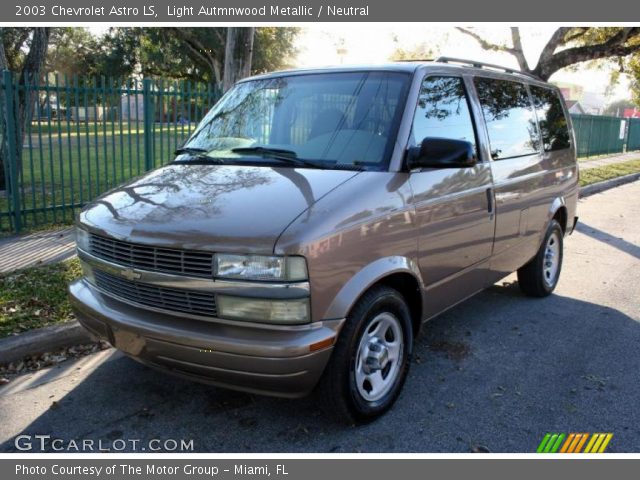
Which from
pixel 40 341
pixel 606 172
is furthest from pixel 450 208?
pixel 606 172

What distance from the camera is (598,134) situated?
86.5ft

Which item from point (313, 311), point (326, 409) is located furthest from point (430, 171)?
point (326, 409)

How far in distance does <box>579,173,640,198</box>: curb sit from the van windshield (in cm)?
1193

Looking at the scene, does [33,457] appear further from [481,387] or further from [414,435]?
[481,387]

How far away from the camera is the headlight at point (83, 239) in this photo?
11.7 feet

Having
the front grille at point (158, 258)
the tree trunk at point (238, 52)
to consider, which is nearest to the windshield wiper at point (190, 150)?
the front grille at point (158, 258)

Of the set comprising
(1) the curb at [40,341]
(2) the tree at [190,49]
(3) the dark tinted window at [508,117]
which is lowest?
(1) the curb at [40,341]

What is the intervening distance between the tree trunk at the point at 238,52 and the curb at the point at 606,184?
9031 millimetres

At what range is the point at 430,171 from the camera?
146 inches

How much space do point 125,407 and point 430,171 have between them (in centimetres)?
239

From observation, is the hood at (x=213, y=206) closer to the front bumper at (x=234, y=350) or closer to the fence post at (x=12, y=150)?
the front bumper at (x=234, y=350)

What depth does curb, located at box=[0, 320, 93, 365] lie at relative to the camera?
4.15m

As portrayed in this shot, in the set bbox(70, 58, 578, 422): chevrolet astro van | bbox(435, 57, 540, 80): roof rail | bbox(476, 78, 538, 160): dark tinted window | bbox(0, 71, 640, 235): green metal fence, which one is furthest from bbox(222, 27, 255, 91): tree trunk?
bbox(476, 78, 538, 160): dark tinted window

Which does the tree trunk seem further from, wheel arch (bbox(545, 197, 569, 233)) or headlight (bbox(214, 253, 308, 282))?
headlight (bbox(214, 253, 308, 282))
